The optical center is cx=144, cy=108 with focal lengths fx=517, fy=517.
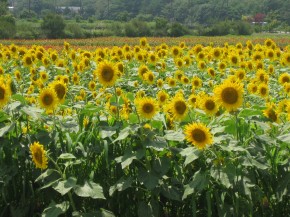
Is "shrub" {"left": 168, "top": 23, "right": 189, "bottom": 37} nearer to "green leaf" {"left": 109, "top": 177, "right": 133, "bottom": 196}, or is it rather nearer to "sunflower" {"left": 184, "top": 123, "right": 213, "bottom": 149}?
"green leaf" {"left": 109, "top": 177, "right": 133, "bottom": 196}

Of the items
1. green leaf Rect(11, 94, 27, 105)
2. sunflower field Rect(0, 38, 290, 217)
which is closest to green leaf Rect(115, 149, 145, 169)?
sunflower field Rect(0, 38, 290, 217)

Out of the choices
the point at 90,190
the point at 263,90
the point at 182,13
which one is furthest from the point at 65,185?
the point at 182,13

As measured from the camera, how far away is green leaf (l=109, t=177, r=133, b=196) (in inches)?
105

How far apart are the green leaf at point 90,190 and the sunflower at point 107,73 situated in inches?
26.3

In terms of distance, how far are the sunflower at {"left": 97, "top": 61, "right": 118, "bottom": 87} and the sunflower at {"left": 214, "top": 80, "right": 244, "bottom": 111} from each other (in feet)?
2.21

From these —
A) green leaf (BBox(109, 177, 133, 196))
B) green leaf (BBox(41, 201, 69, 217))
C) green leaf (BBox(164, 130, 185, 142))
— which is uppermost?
green leaf (BBox(164, 130, 185, 142))

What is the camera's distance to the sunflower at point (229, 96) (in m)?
2.67

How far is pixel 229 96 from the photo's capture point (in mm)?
2686

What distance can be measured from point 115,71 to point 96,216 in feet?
2.87

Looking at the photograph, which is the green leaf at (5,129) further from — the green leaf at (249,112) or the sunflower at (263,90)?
the sunflower at (263,90)

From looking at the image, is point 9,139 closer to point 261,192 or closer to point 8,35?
point 261,192

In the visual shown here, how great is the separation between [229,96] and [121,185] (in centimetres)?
73

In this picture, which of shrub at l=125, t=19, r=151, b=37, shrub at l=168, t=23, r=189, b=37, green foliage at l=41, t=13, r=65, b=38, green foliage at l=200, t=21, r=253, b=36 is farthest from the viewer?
green foliage at l=200, t=21, r=253, b=36

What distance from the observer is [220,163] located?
8.55 feet
